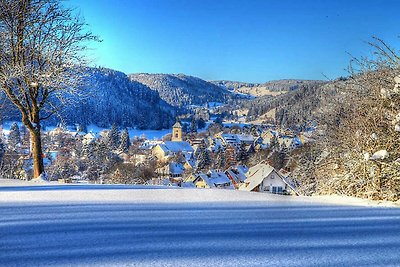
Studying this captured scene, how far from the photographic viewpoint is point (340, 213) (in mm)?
3672

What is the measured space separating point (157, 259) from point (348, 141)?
4.52 metres

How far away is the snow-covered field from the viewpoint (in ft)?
7.52

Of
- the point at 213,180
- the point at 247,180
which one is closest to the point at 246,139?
the point at 213,180

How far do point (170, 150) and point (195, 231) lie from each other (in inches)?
2723

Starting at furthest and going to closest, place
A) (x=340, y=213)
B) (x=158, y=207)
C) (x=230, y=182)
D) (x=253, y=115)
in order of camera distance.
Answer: (x=253, y=115), (x=230, y=182), (x=158, y=207), (x=340, y=213)

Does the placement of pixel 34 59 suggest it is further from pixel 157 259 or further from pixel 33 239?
pixel 157 259

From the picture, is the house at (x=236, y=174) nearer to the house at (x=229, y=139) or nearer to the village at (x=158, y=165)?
the village at (x=158, y=165)

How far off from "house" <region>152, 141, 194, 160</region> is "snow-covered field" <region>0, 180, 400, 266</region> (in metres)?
58.7

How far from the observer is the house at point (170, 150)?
66.4 metres

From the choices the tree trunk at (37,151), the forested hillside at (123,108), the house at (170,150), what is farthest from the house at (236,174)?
the forested hillside at (123,108)

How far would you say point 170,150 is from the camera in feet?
236

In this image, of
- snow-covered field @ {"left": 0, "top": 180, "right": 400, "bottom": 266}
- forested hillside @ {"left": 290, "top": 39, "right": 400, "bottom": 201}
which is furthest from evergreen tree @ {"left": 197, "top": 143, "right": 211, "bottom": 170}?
snow-covered field @ {"left": 0, "top": 180, "right": 400, "bottom": 266}

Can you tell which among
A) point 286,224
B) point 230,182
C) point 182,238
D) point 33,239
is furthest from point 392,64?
point 230,182

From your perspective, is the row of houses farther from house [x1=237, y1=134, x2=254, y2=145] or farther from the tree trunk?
house [x1=237, y1=134, x2=254, y2=145]
